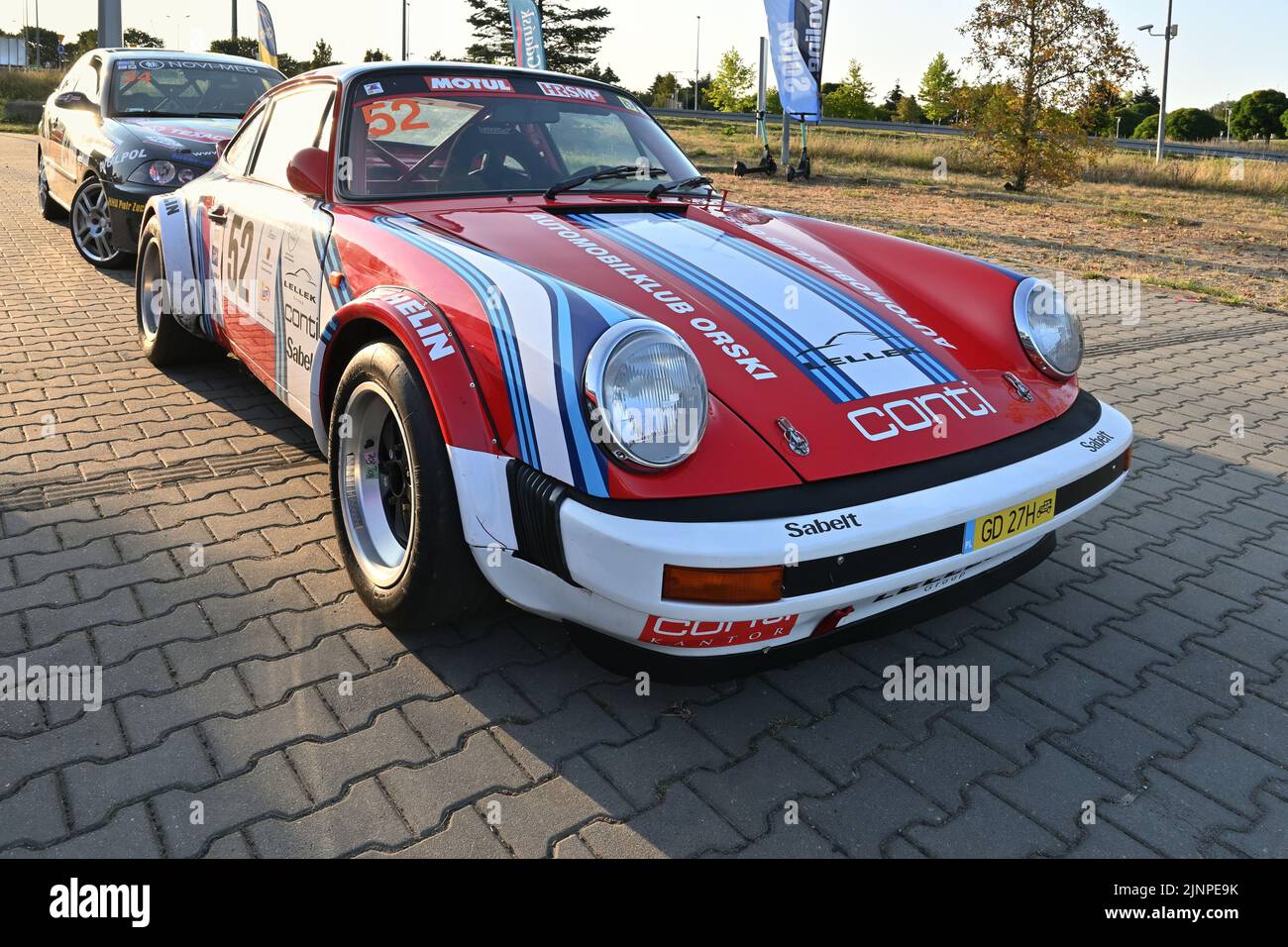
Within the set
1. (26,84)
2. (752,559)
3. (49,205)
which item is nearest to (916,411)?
(752,559)

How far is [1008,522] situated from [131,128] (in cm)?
696

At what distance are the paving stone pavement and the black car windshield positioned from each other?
4859 millimetres

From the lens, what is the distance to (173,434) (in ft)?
13.8

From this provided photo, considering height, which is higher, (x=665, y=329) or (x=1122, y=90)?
(x=1122, y=90)

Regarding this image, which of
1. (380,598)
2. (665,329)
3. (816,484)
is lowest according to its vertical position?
(380,598)

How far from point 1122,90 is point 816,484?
17532 millimetres

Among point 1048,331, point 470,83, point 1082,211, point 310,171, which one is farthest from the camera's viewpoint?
point 1082,211

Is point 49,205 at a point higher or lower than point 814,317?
higher

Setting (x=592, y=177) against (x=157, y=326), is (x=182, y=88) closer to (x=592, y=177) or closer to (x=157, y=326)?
(x=157, y=326)

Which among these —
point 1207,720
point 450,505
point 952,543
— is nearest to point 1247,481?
point 1207,720

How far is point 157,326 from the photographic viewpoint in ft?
16.5

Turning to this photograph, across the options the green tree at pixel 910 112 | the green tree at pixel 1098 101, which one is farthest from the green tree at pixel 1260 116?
the green tree at pixel 1098 101
